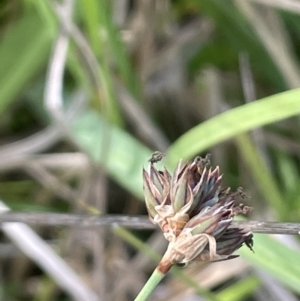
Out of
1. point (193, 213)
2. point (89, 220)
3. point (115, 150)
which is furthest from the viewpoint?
point (115, 150)

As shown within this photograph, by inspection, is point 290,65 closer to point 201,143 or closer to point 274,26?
point 274,26

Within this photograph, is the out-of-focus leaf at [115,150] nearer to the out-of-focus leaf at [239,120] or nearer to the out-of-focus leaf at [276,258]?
the out-of-focus leaf at [239,120]

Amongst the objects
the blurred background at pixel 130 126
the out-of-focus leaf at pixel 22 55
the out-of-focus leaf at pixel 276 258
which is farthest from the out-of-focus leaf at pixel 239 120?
the out-of-focus leaf at pixel 22 55

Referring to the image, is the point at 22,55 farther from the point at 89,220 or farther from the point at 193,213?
the point at 193,213

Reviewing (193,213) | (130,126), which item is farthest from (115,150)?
(193,213)

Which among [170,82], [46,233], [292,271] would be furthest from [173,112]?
[292,271]
